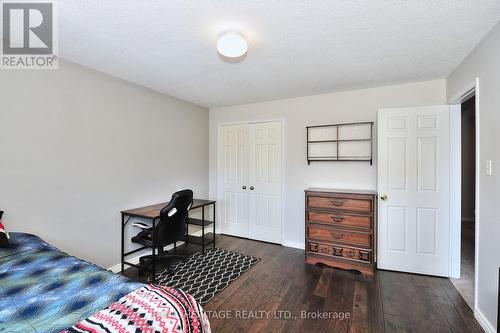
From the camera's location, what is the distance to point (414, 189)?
9.33ft

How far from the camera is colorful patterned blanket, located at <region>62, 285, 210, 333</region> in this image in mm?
917

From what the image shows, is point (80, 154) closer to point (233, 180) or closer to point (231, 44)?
point (231, 44)

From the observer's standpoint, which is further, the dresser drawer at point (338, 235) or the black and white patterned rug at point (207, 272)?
the dresser drawer at point (338, 235)

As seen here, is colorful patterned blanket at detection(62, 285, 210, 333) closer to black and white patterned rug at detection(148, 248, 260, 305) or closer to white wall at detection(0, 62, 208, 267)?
black and white patterned rug at detection(148, 248, 260, 305)

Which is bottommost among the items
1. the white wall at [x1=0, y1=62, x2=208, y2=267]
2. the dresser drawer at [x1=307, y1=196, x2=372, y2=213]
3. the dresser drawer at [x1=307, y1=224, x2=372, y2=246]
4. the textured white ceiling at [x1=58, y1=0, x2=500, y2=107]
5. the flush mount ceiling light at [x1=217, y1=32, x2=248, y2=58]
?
the dresser drawer at [x1=307, y1=224, x2=372, y2=246]

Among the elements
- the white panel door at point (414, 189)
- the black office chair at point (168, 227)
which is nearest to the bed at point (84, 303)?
the black office chair at point (168, 227)

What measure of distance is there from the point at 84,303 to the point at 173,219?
176 cm

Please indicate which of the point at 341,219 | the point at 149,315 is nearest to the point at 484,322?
the point at 341,219

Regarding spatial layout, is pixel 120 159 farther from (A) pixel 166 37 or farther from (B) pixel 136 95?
(A) pixel 166 37

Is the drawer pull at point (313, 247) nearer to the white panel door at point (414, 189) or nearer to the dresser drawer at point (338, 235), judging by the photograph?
the dresser drawer at point (338, 235)

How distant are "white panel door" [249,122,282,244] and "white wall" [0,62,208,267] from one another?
140 centimetres

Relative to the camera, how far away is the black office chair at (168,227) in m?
2.69

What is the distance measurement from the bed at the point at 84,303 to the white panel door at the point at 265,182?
2.83m

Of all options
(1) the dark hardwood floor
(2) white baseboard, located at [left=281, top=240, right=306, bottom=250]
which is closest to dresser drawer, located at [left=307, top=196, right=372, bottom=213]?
(1) the dark hardwood floor
